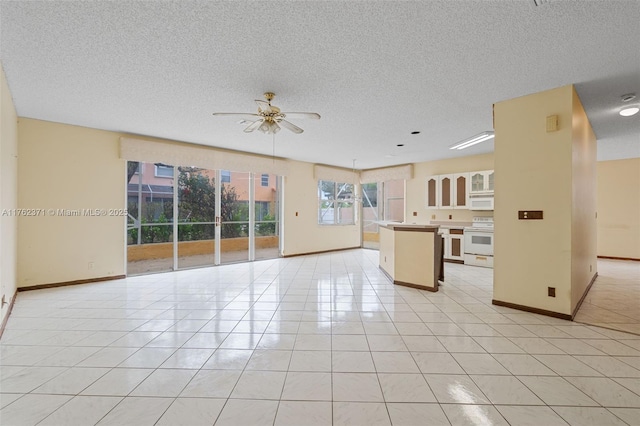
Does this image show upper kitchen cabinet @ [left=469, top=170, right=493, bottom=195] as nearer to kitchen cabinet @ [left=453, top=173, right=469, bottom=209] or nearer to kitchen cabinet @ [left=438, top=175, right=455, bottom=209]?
kitchen cabinet @ [left=453, top=173, right=469, bottom=209]

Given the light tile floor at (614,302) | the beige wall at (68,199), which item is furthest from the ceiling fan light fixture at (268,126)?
the light tile floor at (614,302)

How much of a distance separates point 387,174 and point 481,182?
2656mm

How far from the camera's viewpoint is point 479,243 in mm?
6105

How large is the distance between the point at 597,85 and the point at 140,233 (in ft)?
25.2

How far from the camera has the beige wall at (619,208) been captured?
6.78 meters

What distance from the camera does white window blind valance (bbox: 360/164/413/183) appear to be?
778cm

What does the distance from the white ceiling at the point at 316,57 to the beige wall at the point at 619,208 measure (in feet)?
13.1

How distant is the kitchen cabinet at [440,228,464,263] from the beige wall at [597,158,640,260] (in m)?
4.18

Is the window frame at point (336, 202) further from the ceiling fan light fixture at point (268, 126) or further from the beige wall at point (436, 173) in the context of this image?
the ceiling fan light fixture at point (268, 126)

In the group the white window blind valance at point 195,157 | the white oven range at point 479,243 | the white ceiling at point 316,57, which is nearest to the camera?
the white ceiling at point 316,57

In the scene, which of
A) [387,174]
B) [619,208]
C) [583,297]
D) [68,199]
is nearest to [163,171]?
[68,199]

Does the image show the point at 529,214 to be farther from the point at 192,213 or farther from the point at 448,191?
the point at 192,213

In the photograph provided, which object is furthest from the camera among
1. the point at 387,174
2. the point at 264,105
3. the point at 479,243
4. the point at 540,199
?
the point at 387,174

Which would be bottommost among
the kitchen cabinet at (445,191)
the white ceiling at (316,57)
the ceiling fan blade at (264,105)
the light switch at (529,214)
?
the light switch at (529,214)
